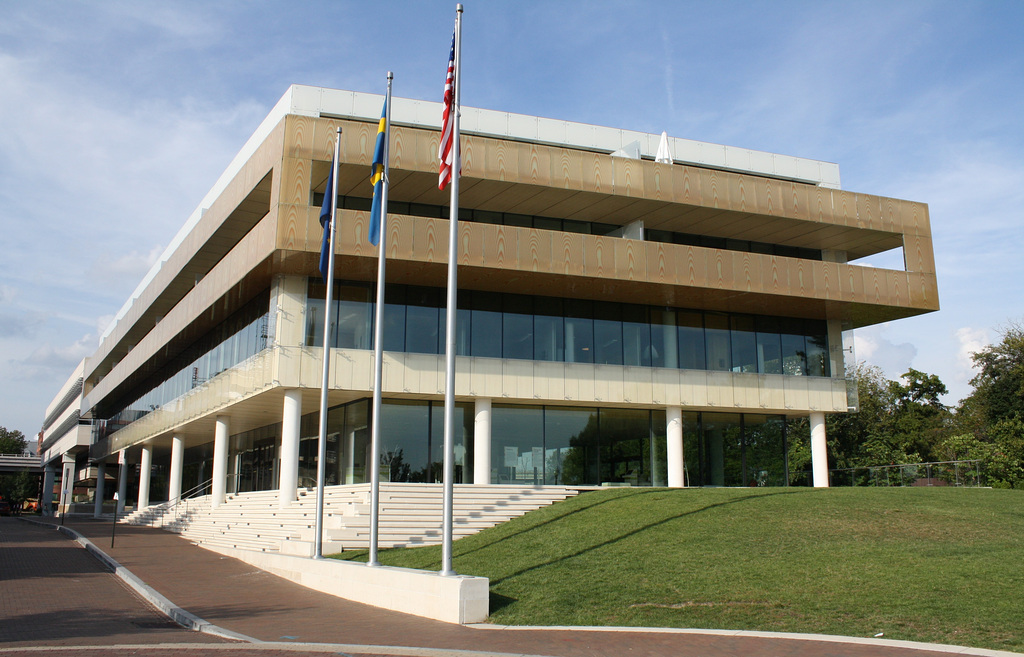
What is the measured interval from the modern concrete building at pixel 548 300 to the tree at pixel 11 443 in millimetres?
113774

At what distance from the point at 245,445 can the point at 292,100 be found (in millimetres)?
17796

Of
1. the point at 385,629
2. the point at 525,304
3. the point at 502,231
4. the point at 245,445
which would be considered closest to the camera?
the point at 385,629

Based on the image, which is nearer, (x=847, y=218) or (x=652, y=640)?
(x=652, y=640)

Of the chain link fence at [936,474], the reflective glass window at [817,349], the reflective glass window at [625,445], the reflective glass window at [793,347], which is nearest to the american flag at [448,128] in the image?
the reflective glass window at [625,445]

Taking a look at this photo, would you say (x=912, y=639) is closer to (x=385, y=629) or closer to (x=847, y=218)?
(x=385, y=629)

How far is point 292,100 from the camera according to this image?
32.5 meters

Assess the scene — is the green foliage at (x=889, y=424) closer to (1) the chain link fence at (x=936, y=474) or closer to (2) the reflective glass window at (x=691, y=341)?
(1) the chain link fence at (x=936, y=474)

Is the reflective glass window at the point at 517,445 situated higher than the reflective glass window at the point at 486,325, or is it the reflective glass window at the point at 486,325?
the reflective glass window at the point at 486,325

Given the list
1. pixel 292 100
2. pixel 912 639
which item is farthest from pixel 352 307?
pixel 912 639

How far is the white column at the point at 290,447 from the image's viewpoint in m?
28.9

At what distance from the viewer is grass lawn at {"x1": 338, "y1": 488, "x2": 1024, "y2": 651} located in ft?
40.7

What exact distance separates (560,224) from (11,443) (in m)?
132

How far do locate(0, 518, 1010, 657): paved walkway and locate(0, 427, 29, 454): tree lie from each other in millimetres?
131499

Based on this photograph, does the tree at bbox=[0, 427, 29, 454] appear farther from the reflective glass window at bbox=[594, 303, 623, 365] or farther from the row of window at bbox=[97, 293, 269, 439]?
the reflective glass window at bbox=[594, 303, 623, 365]
